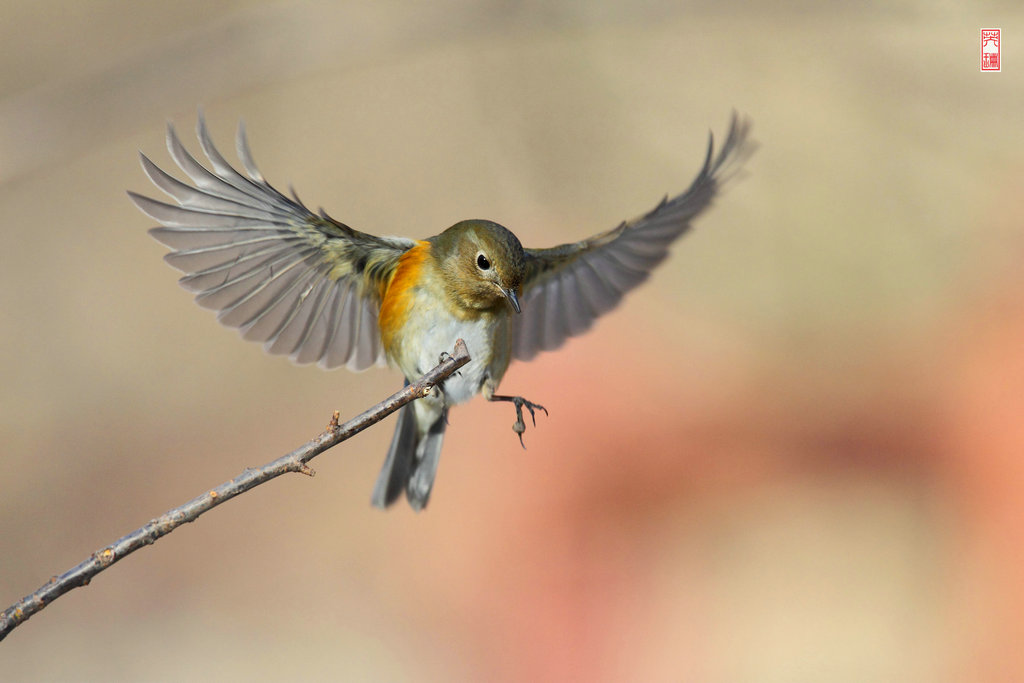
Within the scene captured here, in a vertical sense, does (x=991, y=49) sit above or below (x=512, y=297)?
above

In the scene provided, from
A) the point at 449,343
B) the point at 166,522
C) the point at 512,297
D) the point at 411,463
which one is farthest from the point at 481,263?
the point at 166,522

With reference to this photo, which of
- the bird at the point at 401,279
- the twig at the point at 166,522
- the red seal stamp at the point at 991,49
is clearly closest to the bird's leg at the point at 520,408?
the bird at the point at 401,279

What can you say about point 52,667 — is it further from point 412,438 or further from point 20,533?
point 412,438

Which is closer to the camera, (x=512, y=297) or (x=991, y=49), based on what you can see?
(x=512, y=297)

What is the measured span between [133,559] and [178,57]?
3395mm

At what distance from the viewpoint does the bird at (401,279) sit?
2.63 metres

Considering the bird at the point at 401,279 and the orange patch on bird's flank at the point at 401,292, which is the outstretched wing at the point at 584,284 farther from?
the orange patch on bird's flank at the point at 401,292

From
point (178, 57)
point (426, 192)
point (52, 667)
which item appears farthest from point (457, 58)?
point (52, 667)

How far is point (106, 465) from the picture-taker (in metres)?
5.69

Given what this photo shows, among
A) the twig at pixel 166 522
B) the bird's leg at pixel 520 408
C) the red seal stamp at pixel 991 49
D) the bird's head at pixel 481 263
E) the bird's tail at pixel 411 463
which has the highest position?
the red seal stamp at pixel 991 49

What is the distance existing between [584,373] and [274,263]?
3.59 metres

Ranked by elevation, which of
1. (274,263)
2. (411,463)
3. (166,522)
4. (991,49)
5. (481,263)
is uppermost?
(991,49)

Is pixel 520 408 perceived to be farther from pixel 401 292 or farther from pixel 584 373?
pixel 584 373

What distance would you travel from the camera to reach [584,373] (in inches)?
246
